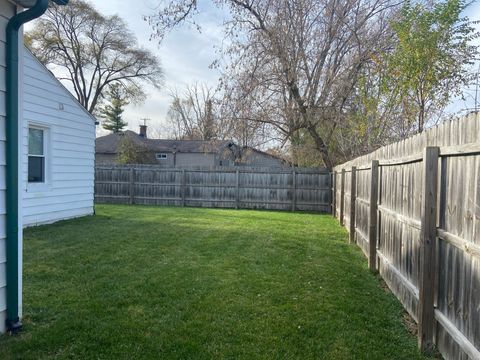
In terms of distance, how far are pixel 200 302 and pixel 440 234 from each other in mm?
2509

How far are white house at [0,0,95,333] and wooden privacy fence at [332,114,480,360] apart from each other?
3.54 metres

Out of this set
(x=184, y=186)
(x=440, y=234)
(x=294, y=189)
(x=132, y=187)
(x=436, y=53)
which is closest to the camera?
(x=440, y=234)

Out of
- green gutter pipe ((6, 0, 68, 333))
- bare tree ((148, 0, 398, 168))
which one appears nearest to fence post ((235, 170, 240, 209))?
bare tree ((148, 0, 398, 168))

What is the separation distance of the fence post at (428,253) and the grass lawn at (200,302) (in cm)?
21

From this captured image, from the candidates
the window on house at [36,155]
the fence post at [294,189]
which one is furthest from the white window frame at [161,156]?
the window on house at [36,155]

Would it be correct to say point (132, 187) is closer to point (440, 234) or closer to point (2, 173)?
point (2, 173)

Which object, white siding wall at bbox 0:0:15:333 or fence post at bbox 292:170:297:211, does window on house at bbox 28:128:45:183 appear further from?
fence post at bbox 292:170:297:211

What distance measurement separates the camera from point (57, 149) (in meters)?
9.22

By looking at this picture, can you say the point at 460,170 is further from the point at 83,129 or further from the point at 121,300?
the point at 83,129

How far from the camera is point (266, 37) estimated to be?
14242 mm

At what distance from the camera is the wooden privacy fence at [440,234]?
2398mm

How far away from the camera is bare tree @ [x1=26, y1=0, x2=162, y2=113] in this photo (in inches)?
1037

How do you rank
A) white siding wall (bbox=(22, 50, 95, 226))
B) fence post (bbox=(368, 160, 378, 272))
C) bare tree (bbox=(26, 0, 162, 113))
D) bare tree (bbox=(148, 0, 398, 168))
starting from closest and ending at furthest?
fence post (bbox=(368, 160, 378, 272)), white siding wall (bbox=(22, 50, 95, 226)), bare tree (bbox=(148, 0, 398, 168)), bare tree (bbox=(26, 0, 162, 113))

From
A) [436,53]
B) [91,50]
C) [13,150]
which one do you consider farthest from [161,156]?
[13,150]
